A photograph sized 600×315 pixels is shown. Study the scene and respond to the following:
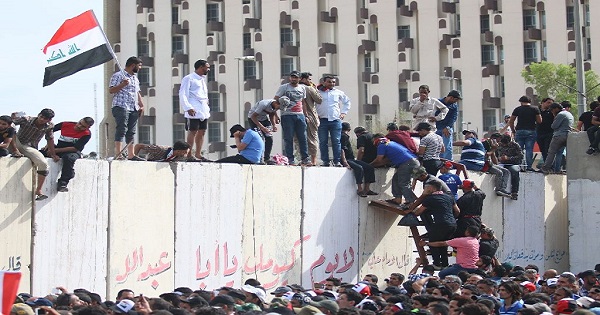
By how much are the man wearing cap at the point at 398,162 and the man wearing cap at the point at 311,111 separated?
113 cm

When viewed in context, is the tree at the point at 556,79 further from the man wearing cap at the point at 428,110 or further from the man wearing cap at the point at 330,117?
the man wearing cap at the point at 330,117

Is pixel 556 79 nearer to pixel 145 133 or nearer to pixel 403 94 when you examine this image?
pixel 403 94

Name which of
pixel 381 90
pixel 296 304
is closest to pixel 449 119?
pixel 296 304

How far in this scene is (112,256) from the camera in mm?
17406

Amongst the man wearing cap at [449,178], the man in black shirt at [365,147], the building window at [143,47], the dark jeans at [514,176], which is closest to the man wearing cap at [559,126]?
the dark jeans at [514,176]

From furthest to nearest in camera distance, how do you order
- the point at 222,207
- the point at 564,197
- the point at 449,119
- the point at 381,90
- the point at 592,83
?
the point at 381,90
the point at 592,83
the point at 564,197
the point at 449,119
the point at 222,207

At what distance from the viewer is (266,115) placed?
66.8 ft

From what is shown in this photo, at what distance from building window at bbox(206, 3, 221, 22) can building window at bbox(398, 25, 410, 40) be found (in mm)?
11344

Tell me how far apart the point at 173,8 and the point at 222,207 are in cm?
6201

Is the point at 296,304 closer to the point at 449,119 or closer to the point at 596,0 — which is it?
the point at 449,119

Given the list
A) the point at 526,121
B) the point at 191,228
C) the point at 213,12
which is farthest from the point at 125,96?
the point at 213,12

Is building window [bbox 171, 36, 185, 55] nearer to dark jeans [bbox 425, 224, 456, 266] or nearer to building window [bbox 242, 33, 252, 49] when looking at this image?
building window [bbox 242, 33, 252, 49]

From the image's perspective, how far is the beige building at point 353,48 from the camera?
234ft

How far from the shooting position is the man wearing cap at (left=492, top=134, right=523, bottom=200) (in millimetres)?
24797
